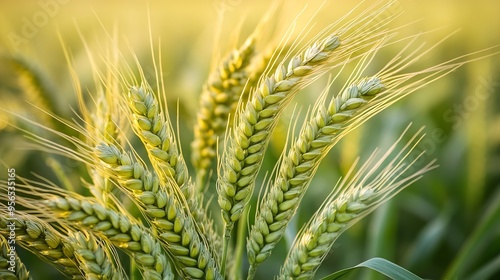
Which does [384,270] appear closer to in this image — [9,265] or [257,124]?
[257,124]

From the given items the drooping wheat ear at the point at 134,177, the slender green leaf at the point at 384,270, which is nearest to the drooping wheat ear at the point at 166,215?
the drooping wheat ear at the point at 134,177

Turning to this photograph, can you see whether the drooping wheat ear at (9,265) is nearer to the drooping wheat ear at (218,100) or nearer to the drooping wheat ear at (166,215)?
the drooping wheat ear at (166,215)

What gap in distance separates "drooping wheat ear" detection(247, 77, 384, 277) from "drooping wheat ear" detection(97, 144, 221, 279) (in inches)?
2.2

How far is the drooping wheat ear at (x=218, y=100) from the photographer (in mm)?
789

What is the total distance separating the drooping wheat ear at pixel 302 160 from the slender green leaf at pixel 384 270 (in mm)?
79

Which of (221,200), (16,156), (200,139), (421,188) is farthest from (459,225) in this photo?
(16,156)

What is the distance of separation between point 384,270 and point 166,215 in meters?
0.24

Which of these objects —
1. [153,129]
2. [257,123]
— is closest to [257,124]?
[257,123]

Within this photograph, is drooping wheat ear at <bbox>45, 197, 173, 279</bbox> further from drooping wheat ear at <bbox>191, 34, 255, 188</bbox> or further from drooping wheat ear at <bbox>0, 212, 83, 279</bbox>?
drooping wheat ear at <bbox>191, 34, 255, 188</bbox>

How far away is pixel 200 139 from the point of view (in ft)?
2.79

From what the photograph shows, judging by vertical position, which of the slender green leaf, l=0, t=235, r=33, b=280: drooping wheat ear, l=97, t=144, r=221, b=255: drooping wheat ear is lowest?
the slender green leaf

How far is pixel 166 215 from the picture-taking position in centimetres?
59

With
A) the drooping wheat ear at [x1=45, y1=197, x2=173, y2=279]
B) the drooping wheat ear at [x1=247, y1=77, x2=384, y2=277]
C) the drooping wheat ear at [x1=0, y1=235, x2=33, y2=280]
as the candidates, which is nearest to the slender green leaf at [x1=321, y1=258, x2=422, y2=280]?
the drooping wheat ear at [x1=247, y1=77, x2=384, y2=277]

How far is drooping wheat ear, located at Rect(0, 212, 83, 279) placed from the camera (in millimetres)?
611
